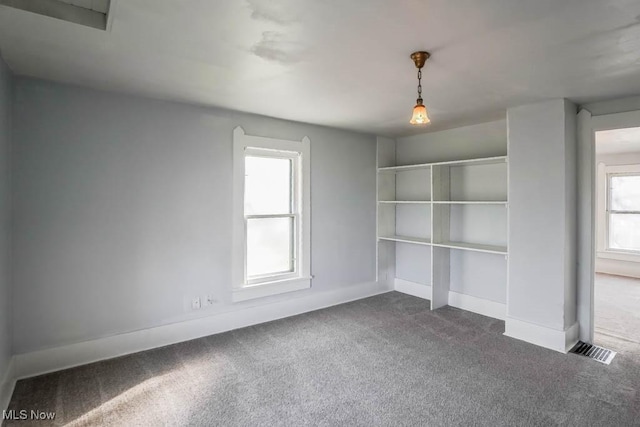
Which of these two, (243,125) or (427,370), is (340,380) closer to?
(427,370)

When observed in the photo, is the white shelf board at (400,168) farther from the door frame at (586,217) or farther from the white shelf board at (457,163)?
the door frame at (586,217)

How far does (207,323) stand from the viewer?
3.58m

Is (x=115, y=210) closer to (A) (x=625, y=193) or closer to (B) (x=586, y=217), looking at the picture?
(B) (x=586, y=217)

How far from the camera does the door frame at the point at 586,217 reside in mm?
3361

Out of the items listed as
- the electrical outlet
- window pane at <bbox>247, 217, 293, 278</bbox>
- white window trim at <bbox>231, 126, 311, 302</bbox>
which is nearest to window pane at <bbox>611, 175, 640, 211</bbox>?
white window trim at <bbox>231, 126, 311, 302</bbox>

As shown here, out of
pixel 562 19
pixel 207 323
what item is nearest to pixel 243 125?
pixel 207 323

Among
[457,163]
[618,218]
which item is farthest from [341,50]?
[618,218]

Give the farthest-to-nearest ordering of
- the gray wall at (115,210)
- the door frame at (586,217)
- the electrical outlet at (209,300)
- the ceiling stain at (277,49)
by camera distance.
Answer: the electrical outlet at (209,300) → the door frame at (586,217) → the gray wall at (115,210) → the ceiling stain at (277,49)

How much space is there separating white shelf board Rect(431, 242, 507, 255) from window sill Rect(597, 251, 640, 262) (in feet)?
13.9

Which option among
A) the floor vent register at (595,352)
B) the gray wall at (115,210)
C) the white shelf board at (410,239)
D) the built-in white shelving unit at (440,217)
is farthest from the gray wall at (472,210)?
the gray wall at (115,210)

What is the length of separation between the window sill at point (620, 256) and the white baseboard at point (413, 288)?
14.2 ft

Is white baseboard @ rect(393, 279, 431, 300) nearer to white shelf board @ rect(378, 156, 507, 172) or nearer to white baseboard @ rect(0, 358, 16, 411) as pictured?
white shelf board @ rect(378, 156, 507, 172)

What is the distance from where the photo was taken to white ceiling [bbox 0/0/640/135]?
1711 millimetres

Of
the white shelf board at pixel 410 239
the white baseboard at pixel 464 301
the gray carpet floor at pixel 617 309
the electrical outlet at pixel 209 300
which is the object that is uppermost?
the white shelf board at pixel 410 239
